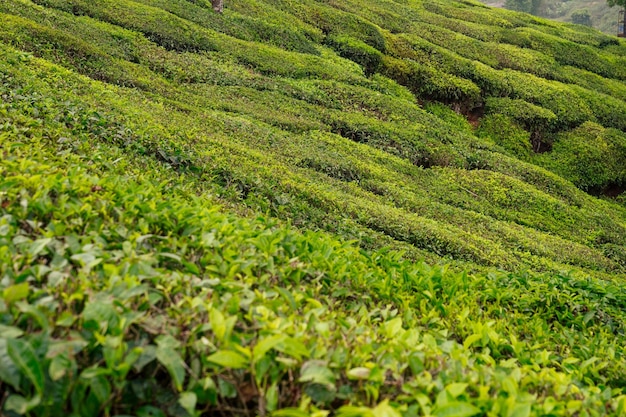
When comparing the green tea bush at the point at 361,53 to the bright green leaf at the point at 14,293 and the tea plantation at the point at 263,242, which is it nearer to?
the tea plantation at the point at 263,242

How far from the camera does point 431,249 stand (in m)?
8.95

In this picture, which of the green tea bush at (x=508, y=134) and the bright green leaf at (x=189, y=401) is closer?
the bright green leaf at (x=189, y=401)

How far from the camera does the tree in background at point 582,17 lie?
3920 inches

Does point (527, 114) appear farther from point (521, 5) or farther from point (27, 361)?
point (521, 5)

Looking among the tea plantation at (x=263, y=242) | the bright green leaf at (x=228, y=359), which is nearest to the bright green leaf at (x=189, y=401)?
the tea plantation at (x=263, y=242)

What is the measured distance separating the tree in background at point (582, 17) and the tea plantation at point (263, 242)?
9770 centimetres

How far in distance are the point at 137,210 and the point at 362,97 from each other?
16502 millimetres

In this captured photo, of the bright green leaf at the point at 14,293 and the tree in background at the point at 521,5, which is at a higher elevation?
the tree in background at the point at 521,5

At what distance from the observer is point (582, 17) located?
328ft

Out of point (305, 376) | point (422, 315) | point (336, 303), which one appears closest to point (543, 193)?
point (422, 315)

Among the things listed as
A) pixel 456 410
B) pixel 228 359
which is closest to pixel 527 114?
pixel 456 410

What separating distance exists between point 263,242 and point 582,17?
396ft

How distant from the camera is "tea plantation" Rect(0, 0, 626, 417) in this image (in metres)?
2.17

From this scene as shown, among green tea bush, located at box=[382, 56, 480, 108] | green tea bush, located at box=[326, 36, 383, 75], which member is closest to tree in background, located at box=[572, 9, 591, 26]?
green tea bush, located at box=[382, 56, 480, 108]
